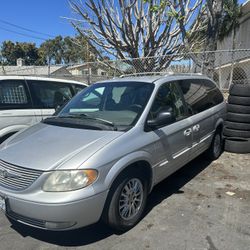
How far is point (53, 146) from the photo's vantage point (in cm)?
349

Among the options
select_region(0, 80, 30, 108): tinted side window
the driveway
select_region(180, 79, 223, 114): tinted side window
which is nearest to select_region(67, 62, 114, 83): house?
select_region(0, 80, 30, 108): tinted side window

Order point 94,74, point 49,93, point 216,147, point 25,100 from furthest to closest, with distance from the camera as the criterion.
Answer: point 94,74 < point 216,147 < point 49,93 < point 25,100

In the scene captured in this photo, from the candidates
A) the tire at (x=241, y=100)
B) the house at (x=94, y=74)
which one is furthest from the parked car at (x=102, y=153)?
the house at (x=94, y=74)

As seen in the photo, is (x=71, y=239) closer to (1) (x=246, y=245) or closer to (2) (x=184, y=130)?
(1) (x=246, y=245)

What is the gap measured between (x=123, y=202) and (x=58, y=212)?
2.75 feet

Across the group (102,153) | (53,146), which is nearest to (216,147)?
(102,153)

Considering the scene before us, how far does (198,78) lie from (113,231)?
3.34m

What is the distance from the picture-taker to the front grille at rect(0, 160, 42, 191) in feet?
10.3

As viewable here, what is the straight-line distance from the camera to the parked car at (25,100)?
5488 mm

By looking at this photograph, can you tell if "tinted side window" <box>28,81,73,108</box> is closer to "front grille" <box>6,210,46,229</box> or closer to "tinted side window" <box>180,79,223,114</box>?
"tinted side window" <box>180,79,223,114</box>

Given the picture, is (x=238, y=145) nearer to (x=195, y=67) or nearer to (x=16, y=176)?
(x=16, y=176)

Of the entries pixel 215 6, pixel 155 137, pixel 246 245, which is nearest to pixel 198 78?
pixel 155 137

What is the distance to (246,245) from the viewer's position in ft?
11.0

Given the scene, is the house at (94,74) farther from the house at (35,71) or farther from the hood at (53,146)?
the hood at (53,146)
